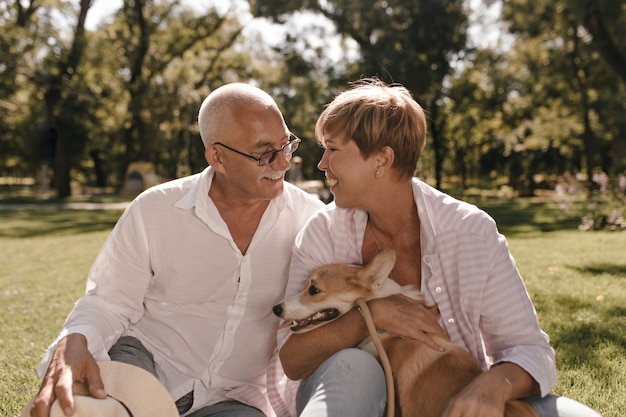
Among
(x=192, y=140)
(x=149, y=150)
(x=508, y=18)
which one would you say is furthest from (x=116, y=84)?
(x=508, y=18)

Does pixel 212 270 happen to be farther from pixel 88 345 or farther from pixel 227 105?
pixel 227 105

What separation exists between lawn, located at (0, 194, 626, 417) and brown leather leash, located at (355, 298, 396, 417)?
163 cm

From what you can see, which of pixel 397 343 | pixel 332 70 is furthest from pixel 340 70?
pixel 397 343

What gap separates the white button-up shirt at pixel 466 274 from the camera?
2.38 m

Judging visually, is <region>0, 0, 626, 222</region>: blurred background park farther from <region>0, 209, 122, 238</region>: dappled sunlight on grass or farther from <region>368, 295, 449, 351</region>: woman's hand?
<region>368, 295, 449, 351</region>: woman's hand

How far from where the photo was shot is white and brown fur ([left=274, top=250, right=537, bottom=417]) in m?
2.27

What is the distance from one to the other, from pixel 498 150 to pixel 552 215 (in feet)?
68.0

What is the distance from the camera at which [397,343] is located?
2.42 m

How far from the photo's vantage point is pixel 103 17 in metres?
30.8

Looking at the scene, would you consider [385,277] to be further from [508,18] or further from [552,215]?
[508,18]

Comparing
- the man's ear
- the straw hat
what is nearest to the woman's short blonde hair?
the man's ear

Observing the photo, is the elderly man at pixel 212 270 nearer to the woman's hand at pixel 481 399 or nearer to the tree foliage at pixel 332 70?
the woman's hand at pixel 481 399

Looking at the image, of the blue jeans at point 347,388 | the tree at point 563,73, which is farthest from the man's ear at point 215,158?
the tree at point 563,73

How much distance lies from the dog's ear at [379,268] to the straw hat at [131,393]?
37.9 inches
